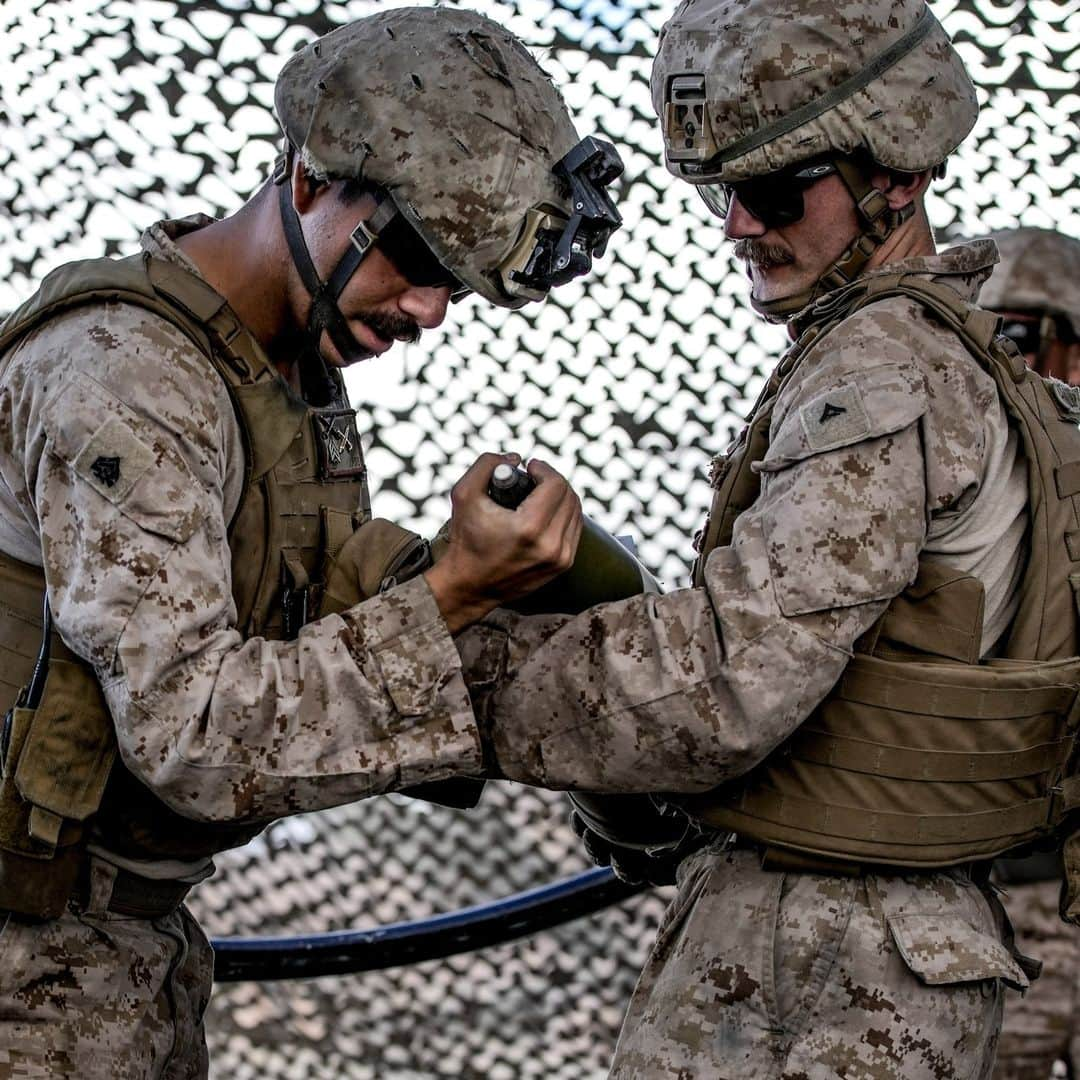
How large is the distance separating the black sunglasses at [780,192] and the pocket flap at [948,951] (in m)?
1.02

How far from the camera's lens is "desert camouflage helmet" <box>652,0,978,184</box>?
2.49 m

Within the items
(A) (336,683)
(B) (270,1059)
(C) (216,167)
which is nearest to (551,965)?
(B) (270,1059)

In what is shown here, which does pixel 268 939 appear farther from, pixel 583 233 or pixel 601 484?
pixel 583 233

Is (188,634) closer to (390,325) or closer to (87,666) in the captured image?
(87,666)

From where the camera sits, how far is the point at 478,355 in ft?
13.2

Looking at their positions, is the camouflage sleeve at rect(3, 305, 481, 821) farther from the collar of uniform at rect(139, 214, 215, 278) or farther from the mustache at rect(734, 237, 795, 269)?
the mustache at rect(734, 237, 795, 269)

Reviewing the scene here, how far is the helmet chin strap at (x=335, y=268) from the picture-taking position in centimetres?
243

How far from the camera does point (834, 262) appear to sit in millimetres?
2602

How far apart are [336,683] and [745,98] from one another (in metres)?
1.03

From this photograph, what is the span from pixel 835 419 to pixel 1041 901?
6.87ft

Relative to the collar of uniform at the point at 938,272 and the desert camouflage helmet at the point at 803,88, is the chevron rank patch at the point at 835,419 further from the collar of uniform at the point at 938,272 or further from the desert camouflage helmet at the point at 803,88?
the desert camouflage helmet at the point at 803,88

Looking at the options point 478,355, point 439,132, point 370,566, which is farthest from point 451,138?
point 478,355

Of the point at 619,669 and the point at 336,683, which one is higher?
the point at 336,683

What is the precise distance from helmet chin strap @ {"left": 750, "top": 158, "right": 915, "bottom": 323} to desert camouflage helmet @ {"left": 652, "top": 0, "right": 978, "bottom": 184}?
4 cm
